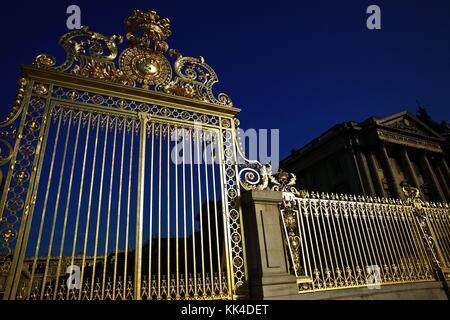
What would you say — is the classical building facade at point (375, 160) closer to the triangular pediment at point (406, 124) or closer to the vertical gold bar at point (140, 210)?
the triangular pediment at point (406, 124)

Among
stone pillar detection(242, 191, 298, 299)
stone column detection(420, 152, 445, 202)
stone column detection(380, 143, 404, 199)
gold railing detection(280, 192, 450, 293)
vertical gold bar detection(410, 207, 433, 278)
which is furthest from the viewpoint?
stone column detection(420, 152, 445, 202)


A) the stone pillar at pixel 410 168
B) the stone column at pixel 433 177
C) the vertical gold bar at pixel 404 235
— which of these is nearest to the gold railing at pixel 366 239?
the vertical gold bar at pixel 404 235

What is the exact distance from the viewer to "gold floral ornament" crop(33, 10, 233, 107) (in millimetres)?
5035

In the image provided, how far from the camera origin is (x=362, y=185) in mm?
18719

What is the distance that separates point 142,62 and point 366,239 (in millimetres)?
6393

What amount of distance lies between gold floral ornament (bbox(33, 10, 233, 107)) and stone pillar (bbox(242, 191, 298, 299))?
2.35 m

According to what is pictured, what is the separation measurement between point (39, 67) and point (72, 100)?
0.73m

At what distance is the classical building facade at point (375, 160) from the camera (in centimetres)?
1955

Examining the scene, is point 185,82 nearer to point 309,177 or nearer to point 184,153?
point 184,153

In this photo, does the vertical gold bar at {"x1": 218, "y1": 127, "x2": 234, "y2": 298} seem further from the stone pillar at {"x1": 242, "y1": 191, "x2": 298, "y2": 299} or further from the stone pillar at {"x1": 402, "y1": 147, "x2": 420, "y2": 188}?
the stone pillar at {"x1": 402, "y1": 147, "x2": 420, "y2": 188}

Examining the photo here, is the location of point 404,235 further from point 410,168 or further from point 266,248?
point 410,168

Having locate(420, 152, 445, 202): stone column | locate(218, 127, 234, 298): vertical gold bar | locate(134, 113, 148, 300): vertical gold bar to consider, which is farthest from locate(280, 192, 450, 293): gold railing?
locate(420, 152, 445, 202): stone column

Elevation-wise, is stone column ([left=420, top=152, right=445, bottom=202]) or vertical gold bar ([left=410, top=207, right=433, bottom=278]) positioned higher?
stone column ([left=420, top=152, right=445, bottom=202])

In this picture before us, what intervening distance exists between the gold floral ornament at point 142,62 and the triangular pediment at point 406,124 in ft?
63.9
